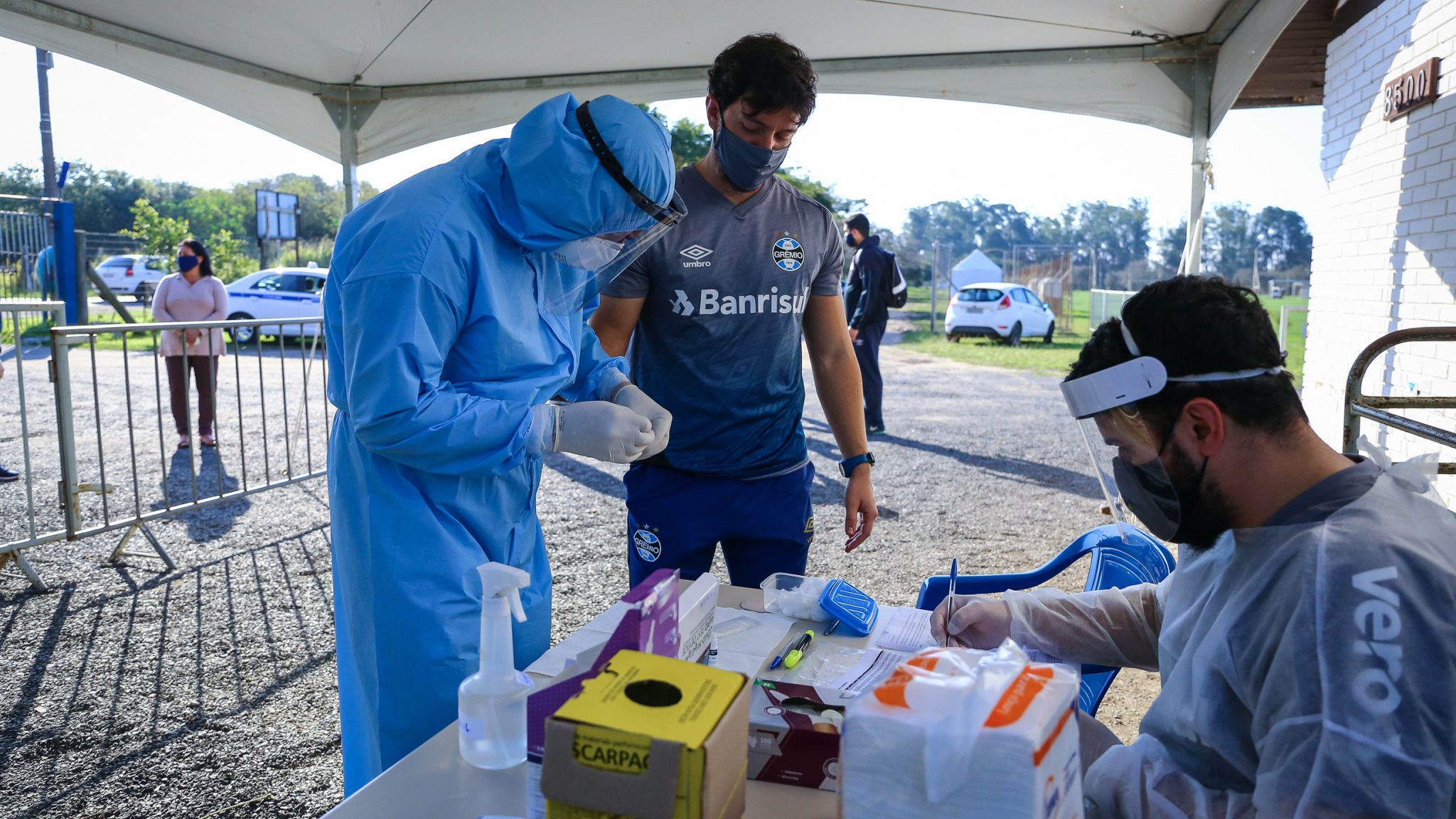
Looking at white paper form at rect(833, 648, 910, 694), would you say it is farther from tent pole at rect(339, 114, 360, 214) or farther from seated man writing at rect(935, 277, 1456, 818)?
tent pole at rect(339, 114, 360, 214)

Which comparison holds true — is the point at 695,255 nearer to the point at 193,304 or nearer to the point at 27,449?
the point at 27,449

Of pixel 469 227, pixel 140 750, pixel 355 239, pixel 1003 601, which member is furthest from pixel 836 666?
pixel 140 750

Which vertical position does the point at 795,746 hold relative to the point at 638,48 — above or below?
below

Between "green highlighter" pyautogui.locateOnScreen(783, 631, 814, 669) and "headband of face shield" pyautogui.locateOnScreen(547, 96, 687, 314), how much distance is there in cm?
77

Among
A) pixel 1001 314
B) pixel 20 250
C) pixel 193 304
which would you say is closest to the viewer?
pixel 193 304

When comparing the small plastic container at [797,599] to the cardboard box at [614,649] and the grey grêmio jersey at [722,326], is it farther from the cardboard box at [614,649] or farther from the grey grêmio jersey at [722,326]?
the cardboard box at [614,649]

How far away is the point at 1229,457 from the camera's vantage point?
1156mm

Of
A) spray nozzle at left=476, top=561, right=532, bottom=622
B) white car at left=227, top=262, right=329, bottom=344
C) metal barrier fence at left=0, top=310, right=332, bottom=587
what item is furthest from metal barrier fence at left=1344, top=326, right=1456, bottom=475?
white car at left=227, top=262, right=329, bottom=344

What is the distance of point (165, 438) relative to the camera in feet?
26.1

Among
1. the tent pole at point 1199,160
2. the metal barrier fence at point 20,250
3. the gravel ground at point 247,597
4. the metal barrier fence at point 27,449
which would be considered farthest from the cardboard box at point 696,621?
the metal barrier fence at point 20,250

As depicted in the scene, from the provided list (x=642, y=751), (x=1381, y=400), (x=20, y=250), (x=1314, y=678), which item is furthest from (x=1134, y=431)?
(x=20, y=250)

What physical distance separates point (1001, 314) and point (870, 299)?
1078 cm

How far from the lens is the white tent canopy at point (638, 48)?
10.8 feet

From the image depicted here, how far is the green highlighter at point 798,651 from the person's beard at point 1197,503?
61 cm
